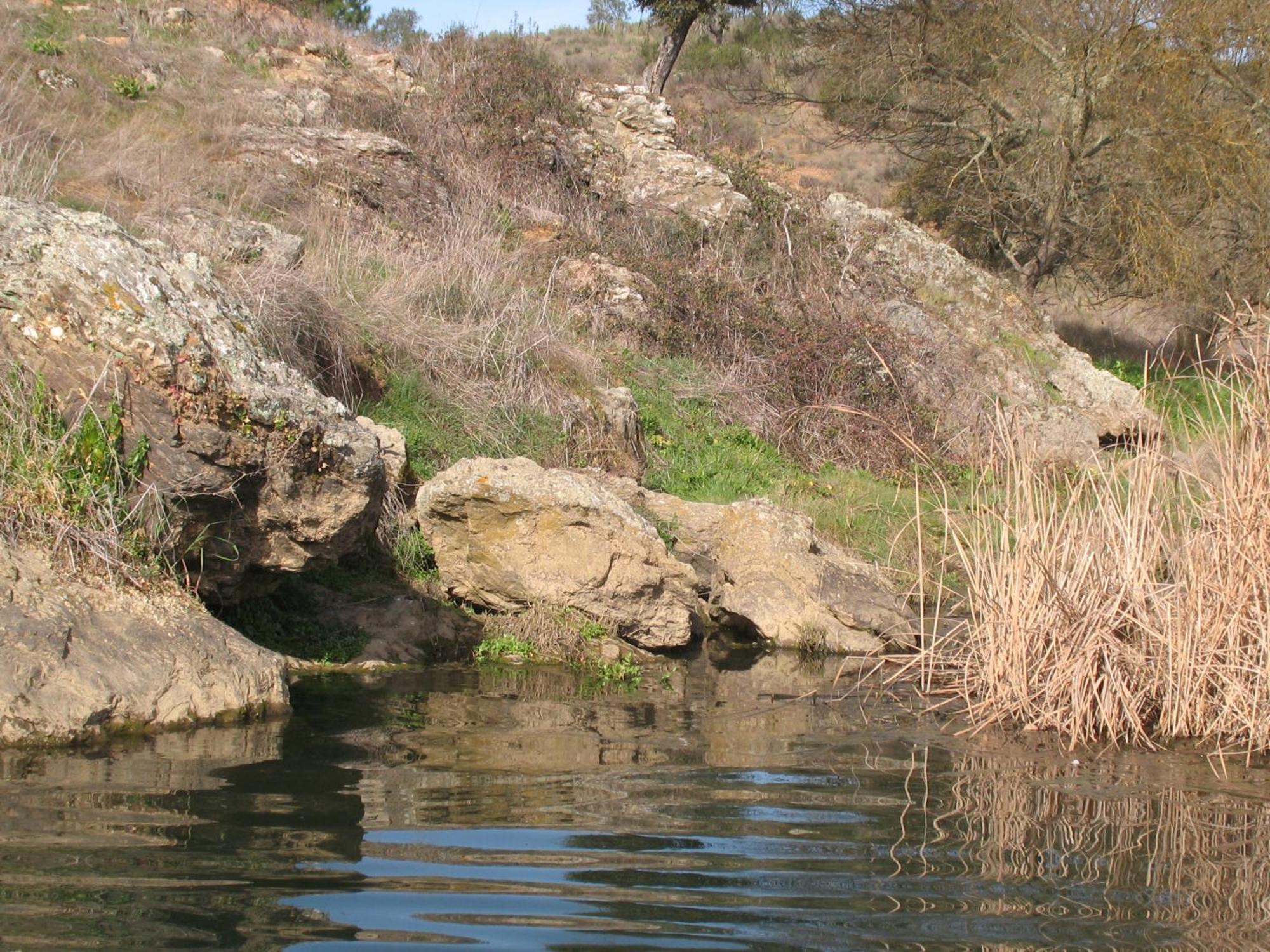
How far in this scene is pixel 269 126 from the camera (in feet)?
46.8

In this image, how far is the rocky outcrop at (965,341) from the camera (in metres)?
14.2

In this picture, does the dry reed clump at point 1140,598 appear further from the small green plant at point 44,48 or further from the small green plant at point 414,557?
the small green plant at point 44,48

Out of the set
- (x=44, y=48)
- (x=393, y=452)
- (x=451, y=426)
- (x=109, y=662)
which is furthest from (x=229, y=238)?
(x=44, y=48)

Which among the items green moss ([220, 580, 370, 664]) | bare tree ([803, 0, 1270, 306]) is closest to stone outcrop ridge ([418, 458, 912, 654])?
green moss ([220, 580, 370, 664])

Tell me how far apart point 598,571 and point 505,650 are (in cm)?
77

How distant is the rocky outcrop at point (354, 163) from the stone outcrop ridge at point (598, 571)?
641cm

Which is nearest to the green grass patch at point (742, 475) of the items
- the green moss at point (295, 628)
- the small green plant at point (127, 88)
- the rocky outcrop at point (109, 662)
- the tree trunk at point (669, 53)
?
the green moss at point (295, 628)

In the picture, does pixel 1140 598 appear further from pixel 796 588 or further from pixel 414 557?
pixel 414 557

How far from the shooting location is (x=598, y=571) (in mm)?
7730

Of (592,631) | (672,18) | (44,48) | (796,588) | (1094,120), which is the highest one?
(672,18)

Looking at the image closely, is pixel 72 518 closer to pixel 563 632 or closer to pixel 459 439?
pixel 563 632

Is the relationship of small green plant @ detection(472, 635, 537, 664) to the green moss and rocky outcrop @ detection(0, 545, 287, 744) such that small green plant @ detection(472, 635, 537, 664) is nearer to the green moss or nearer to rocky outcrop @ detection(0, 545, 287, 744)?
the green moss

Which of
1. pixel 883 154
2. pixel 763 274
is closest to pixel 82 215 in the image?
pixel 763 274

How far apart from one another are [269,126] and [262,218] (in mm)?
2664
